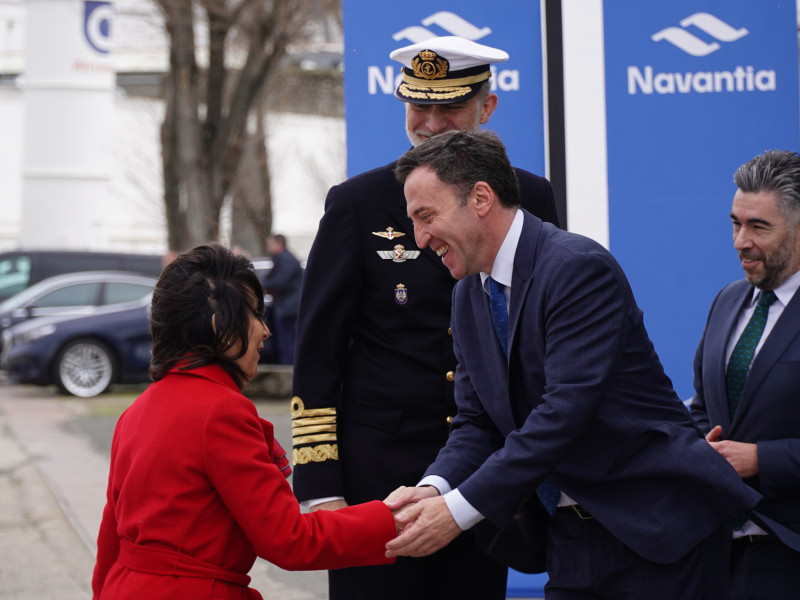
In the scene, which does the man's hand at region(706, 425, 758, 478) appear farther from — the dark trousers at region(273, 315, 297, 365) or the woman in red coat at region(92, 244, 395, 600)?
the dark trousers at region(273, 315, 297, 365)

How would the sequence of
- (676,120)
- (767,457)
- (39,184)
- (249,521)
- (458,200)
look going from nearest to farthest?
(249,521)
(458,200)
(767,457)
(676,120)
(39,184)

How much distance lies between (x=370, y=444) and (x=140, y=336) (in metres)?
12.1

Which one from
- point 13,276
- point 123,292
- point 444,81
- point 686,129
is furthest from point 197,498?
point 13,276

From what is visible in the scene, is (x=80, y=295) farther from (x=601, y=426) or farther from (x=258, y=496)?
(x=601, y=426)

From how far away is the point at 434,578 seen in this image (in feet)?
11.3

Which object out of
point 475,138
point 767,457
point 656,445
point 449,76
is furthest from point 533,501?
point 449,76

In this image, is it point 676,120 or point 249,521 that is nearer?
point 249,521

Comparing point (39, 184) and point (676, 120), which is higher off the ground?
point (39, 184)

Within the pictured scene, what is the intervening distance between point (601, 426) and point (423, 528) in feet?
1.83

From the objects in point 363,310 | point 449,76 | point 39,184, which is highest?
point 39,184

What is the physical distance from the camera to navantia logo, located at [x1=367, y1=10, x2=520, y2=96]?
4.96 meters

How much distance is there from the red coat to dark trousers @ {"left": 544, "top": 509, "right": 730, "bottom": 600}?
2.09 feet

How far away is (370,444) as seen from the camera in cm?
344

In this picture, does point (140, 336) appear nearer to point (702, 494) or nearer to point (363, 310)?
point (363, 310)
